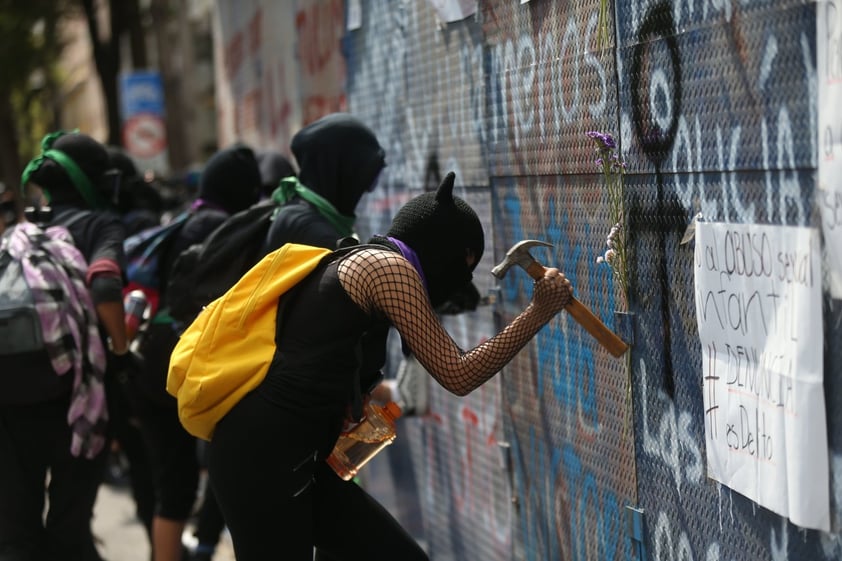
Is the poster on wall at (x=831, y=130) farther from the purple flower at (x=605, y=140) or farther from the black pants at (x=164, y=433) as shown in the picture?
the black pants at (x=164, y=433)

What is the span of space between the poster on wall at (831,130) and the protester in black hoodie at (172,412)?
326 centimetres

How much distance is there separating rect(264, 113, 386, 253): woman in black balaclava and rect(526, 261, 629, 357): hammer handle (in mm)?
1196

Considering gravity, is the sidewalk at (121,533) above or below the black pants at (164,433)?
below

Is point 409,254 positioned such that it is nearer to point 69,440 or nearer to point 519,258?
point 519,258

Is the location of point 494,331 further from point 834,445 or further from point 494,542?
point 834,445

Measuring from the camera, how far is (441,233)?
3.46m

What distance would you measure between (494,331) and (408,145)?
49.6 inches

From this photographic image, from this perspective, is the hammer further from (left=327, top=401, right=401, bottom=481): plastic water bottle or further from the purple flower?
(left=327, top=401, right=401, bottom=481): plastic water bottle

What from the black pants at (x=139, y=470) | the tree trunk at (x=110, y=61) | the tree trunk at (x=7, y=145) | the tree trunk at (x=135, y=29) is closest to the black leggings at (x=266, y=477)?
the black pants at (x=139, y=470)

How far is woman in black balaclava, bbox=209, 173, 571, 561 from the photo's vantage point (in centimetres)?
333

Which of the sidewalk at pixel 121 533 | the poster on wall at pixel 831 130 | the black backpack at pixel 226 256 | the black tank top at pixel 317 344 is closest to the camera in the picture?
the poster on wall at pixel 831 130

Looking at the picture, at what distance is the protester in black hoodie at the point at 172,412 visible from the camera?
5379mm

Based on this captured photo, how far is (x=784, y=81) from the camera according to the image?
277 centimetres

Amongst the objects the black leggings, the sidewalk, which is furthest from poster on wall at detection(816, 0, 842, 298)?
the sidewalk
